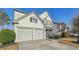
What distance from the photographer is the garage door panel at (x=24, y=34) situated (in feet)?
21.4

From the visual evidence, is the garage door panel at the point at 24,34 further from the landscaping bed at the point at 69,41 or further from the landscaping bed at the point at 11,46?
the landscaping bed at the point at 69,41

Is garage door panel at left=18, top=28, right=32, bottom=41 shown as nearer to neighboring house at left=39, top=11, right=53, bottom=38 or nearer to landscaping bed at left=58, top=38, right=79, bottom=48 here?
neighboring house at left=39, top=11, right=53, bottom=38

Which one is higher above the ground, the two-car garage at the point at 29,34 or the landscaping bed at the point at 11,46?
the two-car garage at the point at 29,34

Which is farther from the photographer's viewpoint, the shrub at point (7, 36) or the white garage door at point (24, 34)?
the white garage door at point (24, 34)

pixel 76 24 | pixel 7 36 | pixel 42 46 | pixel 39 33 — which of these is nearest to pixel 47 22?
pixel 39 33

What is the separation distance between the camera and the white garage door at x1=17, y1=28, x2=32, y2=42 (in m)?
6.53

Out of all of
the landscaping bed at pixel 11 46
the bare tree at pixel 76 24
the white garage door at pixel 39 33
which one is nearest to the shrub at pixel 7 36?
the landscaping bed at pixel 11 46

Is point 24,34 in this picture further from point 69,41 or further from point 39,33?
point 69,41

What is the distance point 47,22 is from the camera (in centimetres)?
659

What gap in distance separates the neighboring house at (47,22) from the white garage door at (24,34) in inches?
21.9

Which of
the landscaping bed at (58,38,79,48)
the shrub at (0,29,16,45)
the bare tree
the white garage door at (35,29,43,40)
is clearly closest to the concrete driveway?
the landscaping bed at (58,38,79,48)
